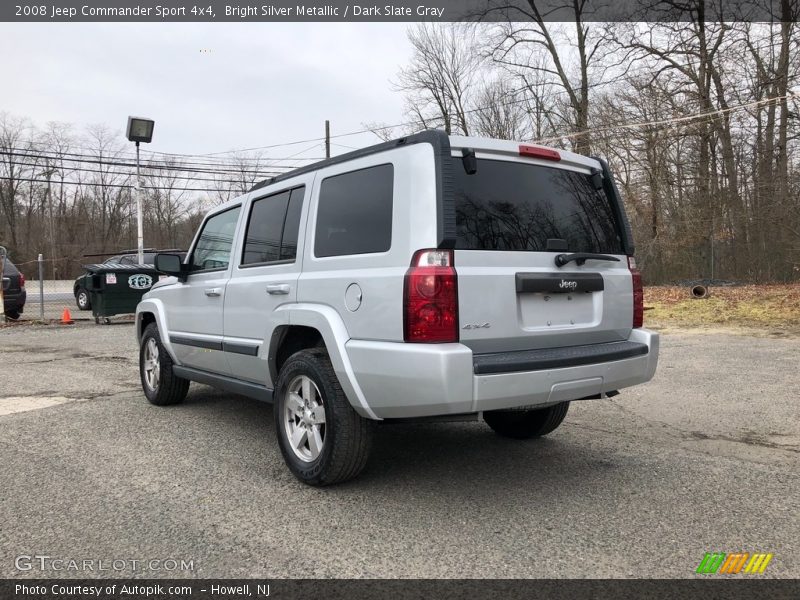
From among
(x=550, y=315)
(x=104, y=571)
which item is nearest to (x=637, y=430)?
(x=550, y=315)

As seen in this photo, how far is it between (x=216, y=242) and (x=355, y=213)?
204 centimetres

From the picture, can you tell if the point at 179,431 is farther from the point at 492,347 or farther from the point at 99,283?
the point at 99,283

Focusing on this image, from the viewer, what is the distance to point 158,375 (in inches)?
227

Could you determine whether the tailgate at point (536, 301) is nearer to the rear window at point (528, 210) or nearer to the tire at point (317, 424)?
the rear window at point (528, 210)

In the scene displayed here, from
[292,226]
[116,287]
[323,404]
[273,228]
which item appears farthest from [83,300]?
[323,404]

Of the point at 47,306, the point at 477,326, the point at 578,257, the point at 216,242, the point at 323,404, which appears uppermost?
the point at 216,242

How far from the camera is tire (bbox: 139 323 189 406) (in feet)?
18.6

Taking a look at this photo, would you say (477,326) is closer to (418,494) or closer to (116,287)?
(418,494)

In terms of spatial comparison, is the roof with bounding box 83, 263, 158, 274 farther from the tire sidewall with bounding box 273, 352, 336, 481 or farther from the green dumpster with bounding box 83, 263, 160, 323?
the tire sidewall with bounding box 273, 352, 336, 481

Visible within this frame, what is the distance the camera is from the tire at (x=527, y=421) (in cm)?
437

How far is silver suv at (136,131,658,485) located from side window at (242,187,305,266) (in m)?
0.02

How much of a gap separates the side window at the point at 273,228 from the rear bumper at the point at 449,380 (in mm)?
1138

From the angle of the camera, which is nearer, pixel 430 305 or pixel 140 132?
pixel 430 305

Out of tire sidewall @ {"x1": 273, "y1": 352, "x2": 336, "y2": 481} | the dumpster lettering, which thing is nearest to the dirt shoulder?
tire sidewall @ {"x1": 273, "y1": 352, "x2": 336, "y2": 481}
